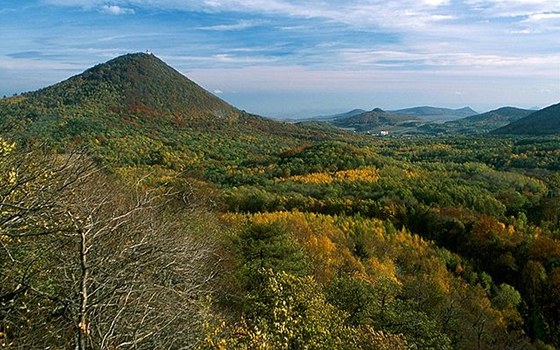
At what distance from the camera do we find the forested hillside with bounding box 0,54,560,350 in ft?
31.8

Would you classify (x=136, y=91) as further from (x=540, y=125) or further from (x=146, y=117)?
(x=540, y=125)

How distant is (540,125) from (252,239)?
544 feet

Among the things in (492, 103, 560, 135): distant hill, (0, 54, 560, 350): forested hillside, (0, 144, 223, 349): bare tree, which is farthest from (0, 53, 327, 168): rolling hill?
(492, 103, 560, 135): distant hill

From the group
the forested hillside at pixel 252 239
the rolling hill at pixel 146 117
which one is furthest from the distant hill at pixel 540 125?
the rolling hill at pixel 146 117

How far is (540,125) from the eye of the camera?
534ft

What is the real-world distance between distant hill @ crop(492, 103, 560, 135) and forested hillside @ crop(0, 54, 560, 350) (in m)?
44.0

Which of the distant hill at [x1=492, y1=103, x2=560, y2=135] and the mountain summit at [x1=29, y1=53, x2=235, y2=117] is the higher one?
the mountain summit at [x1=29, y1=53, x2=235, y2=117]

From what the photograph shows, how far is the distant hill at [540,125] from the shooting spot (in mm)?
154750

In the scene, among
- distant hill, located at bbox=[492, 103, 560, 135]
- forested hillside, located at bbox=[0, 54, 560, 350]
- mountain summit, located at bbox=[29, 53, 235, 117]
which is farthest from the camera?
distant hill, located at bbox=[492, 103, 560, 135]

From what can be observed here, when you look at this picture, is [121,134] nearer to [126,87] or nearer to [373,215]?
[126,87]

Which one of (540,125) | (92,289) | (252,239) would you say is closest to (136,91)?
(252,239)

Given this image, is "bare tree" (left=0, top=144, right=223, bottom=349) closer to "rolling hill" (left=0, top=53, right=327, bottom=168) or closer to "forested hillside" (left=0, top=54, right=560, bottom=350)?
"forested hillside" (left=0, top=54, right=560, bottom=350)

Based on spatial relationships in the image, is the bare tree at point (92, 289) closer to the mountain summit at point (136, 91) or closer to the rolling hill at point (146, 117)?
the rolling hill at point (146, 117)

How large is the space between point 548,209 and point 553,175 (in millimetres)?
22896
